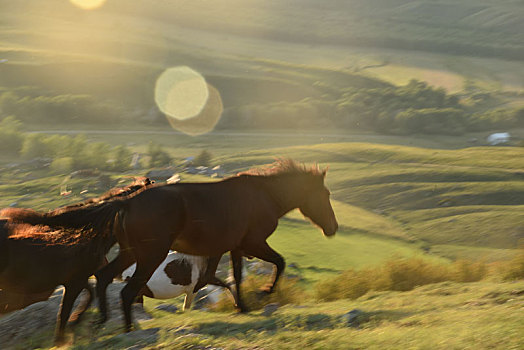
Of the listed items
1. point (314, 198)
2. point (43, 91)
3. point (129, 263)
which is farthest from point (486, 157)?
point (43, 91)

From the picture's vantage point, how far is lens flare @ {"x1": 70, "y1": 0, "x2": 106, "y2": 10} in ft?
425

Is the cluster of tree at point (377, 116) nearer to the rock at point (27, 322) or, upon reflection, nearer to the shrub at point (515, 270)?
the shrub at point (515, 270)

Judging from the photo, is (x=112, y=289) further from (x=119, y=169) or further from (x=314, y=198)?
(x=119, y=169)

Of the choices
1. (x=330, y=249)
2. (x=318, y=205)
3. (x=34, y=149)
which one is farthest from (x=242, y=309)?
(x=34, y=149)

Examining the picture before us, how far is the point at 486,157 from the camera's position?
34.7 m

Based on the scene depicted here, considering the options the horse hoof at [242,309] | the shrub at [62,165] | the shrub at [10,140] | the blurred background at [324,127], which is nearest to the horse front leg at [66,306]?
the blurred background at [324,127]

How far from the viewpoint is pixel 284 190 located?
7.32 metres

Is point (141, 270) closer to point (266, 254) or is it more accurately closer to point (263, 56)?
point (266, 254)

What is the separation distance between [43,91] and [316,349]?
6708cm

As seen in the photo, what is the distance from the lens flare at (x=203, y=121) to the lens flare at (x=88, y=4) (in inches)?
3115

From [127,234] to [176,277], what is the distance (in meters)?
2.46

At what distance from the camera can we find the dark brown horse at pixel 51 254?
588cm

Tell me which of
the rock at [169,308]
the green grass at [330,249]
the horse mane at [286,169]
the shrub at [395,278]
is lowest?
the green grass at [330,249]

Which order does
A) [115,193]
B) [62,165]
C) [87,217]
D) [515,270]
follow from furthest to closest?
[62,165], [515,270], [115,193], [87,217]
